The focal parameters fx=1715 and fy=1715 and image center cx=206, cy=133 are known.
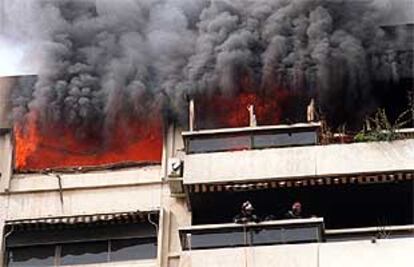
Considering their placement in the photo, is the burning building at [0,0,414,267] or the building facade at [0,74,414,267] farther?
the burning building at [0,0,414,267]

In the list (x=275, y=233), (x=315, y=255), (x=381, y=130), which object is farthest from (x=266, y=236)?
(x=381, y=130)

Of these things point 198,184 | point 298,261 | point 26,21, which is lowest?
point 298,261

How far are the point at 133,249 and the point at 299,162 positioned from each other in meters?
3.30

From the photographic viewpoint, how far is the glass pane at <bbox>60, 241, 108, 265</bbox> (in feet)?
97.8

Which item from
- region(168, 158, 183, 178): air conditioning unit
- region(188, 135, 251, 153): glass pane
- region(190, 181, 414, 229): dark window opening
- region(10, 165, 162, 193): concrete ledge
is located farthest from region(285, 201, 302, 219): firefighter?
region(10, 165, 162, 193): concrete ledge

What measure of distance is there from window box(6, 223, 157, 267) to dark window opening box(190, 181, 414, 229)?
43.0 inches

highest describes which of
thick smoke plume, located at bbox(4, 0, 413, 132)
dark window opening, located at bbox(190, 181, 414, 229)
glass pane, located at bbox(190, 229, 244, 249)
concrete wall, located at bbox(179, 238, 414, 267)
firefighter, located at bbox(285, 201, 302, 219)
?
thick smoke plume, located at bbox(4, 0, 413, 132)

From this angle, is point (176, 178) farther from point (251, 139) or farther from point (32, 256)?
point (32, 256)

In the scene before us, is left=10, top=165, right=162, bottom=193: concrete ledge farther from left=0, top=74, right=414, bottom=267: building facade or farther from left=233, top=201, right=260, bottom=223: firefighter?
left=233, top=201, right=260, bottom=223: firefighter

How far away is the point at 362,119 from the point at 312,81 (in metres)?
1.26

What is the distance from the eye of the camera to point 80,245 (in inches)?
1180

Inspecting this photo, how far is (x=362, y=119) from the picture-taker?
31141 mm

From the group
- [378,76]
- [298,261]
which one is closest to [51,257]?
[298,261]

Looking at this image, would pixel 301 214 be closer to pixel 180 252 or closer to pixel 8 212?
pixel 180 252
